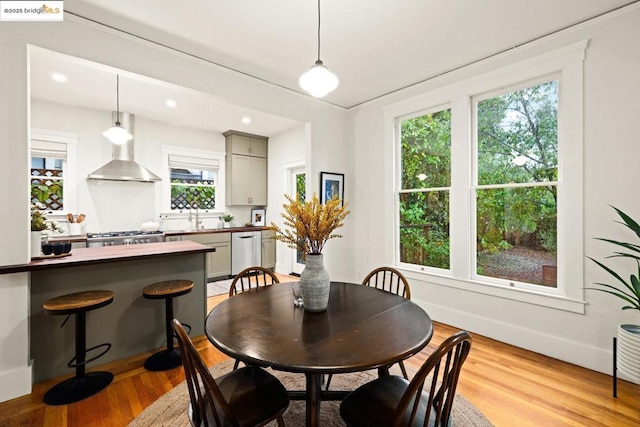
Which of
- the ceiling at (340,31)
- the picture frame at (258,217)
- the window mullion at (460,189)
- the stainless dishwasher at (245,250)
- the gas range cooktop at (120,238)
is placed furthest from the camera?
the picture frame at (258,217)

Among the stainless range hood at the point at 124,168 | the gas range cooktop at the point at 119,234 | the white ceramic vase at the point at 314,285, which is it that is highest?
the stainless range hood at the point at 124,168

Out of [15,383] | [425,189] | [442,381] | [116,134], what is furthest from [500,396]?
[116,134]

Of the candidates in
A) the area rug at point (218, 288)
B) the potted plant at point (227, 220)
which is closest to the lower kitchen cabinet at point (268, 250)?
the potted plant at point (227, 220)

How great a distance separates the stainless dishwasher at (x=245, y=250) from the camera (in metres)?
5.41

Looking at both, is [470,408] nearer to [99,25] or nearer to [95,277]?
[95,277]

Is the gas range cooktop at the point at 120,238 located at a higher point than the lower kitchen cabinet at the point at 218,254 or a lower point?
higher

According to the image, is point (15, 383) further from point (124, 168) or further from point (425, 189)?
point (425, 189)

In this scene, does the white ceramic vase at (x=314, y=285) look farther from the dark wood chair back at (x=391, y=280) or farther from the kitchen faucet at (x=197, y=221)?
the kitchen faucet at (x=197, y=221)

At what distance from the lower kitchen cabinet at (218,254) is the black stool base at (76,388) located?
2.85m

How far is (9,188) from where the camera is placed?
201 centimetres

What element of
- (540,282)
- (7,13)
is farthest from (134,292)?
(540,282)

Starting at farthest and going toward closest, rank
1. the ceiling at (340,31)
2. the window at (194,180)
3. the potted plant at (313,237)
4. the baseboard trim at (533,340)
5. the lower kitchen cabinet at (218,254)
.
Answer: the window at (194,180) → the lower kitchen cabinet at (218,254) → the baseboard trim at (533,340) → the ceiling at (340,31) → the potted plant at (313,237)

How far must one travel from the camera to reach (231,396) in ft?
4.40

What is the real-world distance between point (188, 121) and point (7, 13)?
301cm
